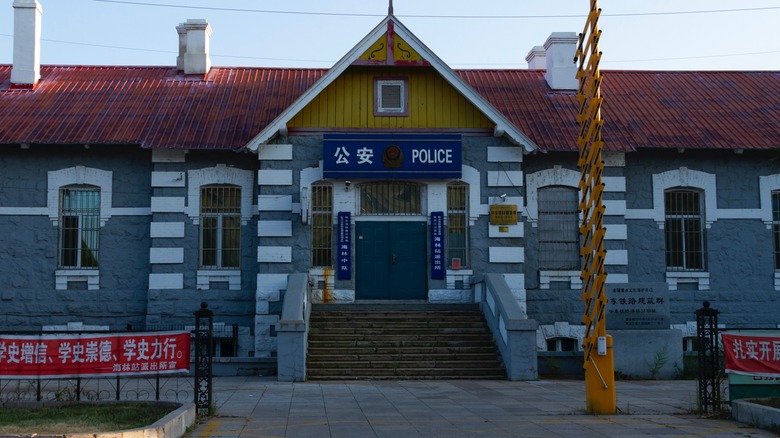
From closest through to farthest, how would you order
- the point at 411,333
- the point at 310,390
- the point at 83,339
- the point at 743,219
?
the point at 83,339, the point at 310,390, the point at 411,333, the point at 743,219

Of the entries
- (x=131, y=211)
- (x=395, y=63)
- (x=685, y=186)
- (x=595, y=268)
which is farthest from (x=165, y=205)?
(x=685, y=186)

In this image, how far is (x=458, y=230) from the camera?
22.6 metres

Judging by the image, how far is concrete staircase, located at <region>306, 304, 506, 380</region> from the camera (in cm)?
1934

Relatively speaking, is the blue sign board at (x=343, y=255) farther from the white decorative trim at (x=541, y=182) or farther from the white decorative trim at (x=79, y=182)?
the white decorative trim at (x=79, y=182)

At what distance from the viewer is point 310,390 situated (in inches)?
665

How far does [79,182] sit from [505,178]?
34.5ft

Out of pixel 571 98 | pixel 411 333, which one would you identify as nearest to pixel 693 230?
pixel 571 98

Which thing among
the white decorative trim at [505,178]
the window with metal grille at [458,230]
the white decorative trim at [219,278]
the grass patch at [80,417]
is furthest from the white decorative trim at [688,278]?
the grass patch at [80,417]

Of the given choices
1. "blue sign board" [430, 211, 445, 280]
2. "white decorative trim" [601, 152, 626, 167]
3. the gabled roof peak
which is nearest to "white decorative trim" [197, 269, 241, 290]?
the gabled roof peak

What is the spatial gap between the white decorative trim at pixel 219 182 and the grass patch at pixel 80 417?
10.2 m

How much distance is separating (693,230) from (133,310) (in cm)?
1428

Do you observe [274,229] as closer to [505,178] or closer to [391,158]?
[391,158]

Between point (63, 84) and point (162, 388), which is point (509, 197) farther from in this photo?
point (63, 84)

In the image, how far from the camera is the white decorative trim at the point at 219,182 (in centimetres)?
2281
